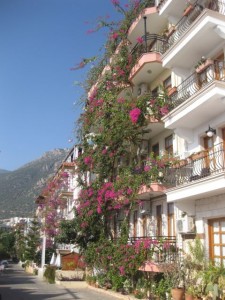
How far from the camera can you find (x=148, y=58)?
20.9 metres

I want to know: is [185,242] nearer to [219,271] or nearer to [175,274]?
[175,274]

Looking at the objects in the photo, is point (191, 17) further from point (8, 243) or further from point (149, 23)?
point (8, 243)

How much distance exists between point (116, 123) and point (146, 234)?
624 cm

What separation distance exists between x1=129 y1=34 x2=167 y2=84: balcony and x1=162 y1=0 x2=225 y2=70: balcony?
139 centimetres

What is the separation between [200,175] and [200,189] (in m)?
1.12

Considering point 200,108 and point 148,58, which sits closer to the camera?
point 200,108

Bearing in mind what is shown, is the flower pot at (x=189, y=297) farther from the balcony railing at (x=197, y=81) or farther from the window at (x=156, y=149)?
the window at (x=156, y=149)

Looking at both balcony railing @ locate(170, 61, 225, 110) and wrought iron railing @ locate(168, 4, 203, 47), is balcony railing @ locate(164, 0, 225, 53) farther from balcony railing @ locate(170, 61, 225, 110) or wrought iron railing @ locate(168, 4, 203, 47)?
balcony railing @ locate(170, 61, 225, 110)

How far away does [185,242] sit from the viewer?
17.1 m

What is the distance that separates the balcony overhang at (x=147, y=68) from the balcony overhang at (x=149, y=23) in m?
2.49

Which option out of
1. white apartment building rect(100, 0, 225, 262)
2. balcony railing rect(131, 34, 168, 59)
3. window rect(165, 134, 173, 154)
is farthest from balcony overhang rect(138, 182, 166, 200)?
balcony railing rect(131, 34, 168, 59)

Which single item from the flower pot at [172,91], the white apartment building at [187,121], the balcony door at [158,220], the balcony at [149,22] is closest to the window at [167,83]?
the white apartment building at [187,121]

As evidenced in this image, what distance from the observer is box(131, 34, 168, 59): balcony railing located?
69.3ft

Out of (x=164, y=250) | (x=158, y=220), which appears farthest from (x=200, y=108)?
(x=158, y=220)
